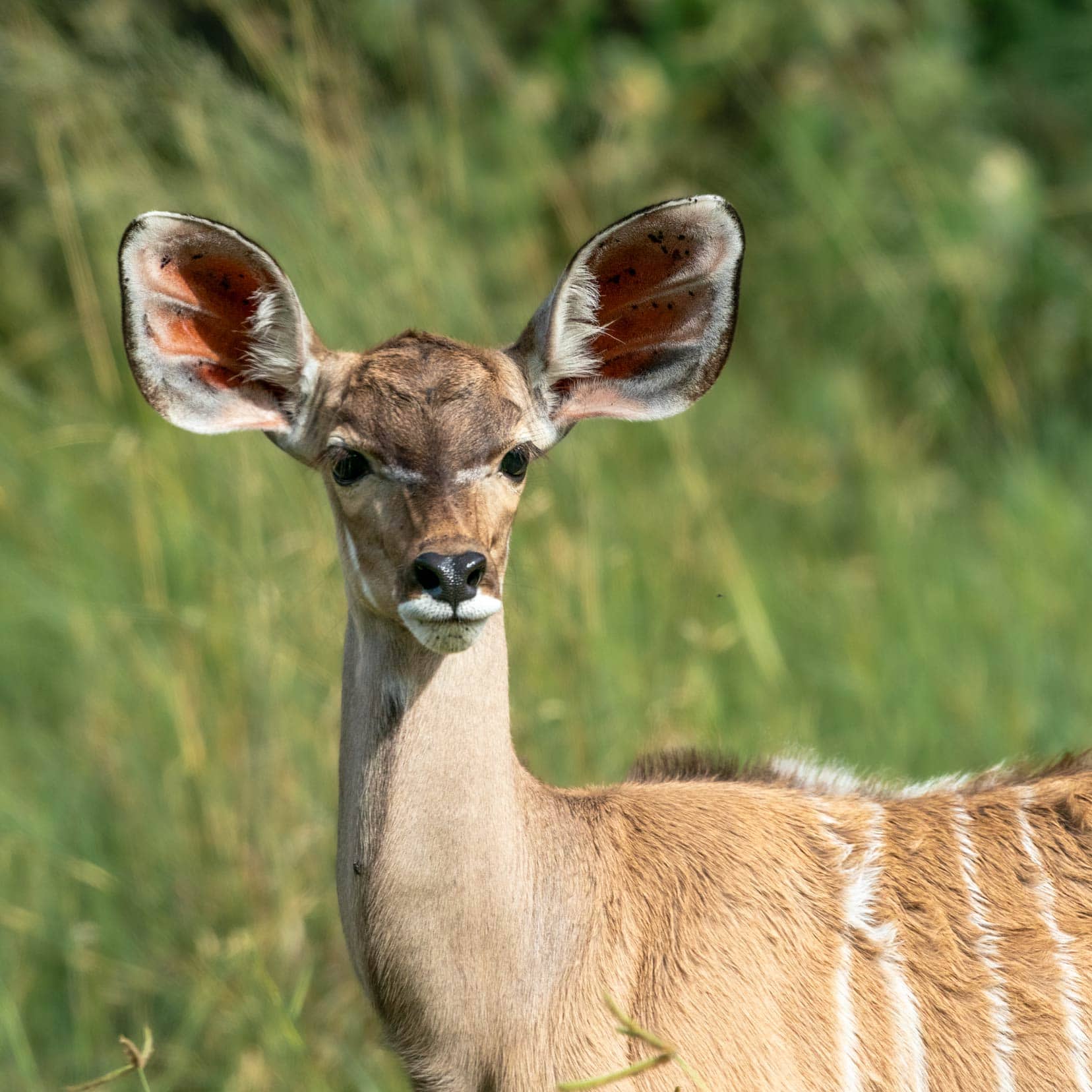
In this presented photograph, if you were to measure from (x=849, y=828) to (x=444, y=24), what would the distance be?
4144 mm

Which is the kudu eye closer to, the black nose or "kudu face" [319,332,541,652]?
"kudu face" [319,332,541,652]

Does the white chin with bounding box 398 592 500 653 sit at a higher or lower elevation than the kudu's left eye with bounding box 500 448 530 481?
lower

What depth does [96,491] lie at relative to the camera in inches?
222

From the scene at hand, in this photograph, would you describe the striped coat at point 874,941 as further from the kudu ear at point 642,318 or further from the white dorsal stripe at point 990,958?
the kudu ear at point 642,318

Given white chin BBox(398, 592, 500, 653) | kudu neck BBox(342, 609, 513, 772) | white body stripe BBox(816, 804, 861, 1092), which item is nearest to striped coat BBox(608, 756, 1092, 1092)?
white body stripe BBox(816, 804, 861, 1092)

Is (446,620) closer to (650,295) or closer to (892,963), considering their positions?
(650,295)

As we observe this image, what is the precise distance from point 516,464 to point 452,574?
434 mm

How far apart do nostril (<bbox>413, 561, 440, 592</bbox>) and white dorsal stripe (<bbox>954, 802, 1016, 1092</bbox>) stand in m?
1.16

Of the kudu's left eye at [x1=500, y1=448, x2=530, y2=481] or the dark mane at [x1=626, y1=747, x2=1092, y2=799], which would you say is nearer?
the kudu's left eye at [x1=500, y1=448, x2=530, y2=481]

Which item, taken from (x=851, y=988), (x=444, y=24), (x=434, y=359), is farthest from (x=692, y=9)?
(x=851, y=988)

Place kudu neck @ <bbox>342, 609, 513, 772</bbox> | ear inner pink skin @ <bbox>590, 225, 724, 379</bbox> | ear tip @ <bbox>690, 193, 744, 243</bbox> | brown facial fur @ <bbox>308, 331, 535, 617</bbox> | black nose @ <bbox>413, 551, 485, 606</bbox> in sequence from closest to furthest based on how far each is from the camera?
black nose @ <bbox>413, 551, 485, 606</bbox>
brown facial fur @ <bbox>308, 331, 535, 617</bbox>
kudu neck @ <bbox>342, 609, 513, 772</bbox>
ear tip @ <bbox>690, 193, 744, 243</bbox>
ear inner pink skin @ <bbox>590, 225, 724, 379</bbox>

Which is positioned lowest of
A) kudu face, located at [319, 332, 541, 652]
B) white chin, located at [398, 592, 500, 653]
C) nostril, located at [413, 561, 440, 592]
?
white chin, located at [398, 592, 500, 653]

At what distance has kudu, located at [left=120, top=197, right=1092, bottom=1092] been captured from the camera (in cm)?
274

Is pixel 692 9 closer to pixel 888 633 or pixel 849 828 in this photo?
pixel 888 633
